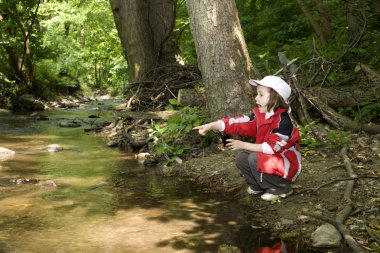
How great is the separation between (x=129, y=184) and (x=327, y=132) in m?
2.56

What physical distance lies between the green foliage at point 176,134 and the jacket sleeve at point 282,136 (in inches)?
69.2

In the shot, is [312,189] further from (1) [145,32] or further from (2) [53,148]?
(1) [145,32]

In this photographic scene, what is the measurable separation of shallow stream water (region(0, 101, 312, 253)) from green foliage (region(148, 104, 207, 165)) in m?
0.35

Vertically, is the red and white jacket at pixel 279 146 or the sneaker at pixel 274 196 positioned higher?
the red and white jacket at pixel 279 146

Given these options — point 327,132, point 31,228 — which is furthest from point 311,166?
point 31,228

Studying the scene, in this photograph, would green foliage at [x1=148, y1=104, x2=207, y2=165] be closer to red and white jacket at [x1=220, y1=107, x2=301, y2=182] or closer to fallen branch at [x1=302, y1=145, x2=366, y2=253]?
red and white jacket at [x1=220, y1=107, x2=301, y2=182]

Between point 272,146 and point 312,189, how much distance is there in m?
0.57

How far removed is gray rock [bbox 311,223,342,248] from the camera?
2.96 meters

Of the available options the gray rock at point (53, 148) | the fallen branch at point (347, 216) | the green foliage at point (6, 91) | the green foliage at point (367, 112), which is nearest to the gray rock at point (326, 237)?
the fallen branch at point (347, 216)

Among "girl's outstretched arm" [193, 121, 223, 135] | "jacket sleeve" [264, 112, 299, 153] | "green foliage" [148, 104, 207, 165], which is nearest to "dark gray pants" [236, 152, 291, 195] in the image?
"jacket sleeve" [264, 112, 299, 153]

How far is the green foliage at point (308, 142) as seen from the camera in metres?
5.06

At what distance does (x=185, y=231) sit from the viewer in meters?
3.36

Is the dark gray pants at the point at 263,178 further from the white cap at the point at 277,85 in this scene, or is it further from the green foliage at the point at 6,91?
the green foliage at the point at 6,91

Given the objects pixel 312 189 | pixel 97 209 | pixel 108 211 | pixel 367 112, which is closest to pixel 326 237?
pixel 312 189
